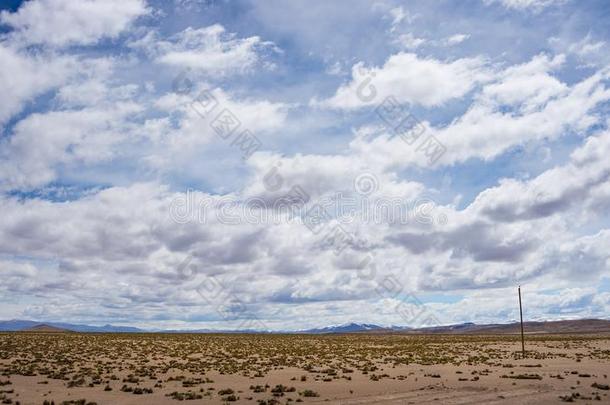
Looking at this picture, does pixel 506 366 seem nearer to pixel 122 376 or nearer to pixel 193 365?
pixel 193 365

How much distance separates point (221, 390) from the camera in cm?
2608

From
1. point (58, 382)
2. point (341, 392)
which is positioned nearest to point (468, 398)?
point (341, 392)

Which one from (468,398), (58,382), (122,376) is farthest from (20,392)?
(468,398)

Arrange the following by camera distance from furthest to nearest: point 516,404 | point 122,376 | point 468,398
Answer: point 122,376 → point 468,398 → point 516,404

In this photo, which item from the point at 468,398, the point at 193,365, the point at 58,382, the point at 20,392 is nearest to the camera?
the point at 468,398

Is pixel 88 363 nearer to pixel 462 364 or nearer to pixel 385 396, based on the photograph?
pixel 385 396

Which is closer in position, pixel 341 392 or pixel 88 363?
pixel 341 392

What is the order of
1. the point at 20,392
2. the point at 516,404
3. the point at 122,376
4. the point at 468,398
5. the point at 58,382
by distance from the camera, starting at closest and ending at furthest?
the point at 516,404, the point at 468,398, the point at 20,392, the point at 58,382, the point at 122,376

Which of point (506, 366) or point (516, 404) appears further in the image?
point (506, 366)

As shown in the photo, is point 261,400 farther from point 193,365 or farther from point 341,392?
point 193,365

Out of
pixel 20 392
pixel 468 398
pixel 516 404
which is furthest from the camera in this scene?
pixel 20 392

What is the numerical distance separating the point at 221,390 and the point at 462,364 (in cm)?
2495

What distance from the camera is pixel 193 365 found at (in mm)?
40656

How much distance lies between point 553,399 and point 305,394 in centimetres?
1123
